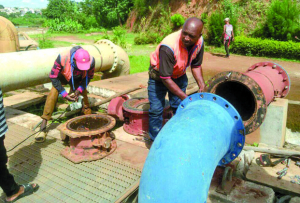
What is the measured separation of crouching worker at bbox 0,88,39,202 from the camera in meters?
2.26

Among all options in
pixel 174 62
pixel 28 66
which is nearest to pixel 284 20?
pixel 174 62

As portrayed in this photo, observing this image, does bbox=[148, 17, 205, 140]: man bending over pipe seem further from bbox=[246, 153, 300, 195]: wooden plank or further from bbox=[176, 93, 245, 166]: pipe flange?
bbox=[246, 153, 300, 195]: wooden plank

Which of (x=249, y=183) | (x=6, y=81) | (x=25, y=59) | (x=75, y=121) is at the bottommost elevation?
(x=249, y=183)

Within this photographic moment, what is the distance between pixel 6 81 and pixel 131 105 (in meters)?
2.14

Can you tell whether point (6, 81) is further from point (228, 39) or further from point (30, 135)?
point (228, 39)

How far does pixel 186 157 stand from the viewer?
1449 millimetres

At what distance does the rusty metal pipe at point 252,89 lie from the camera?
7.39ft

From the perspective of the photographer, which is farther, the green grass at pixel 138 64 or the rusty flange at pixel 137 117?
the green grass at pixel 138 64

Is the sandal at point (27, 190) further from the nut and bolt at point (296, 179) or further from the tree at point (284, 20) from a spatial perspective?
the tree at point (284, 20)

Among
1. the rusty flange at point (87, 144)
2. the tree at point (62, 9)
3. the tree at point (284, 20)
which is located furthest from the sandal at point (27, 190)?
the tree at point (62, 9)

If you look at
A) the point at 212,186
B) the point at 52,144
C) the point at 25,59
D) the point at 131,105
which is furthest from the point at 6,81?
the point at 212,186

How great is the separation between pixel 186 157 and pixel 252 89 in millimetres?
1146

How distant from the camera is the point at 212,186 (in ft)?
8.54

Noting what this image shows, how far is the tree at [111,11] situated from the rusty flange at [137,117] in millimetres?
26402
